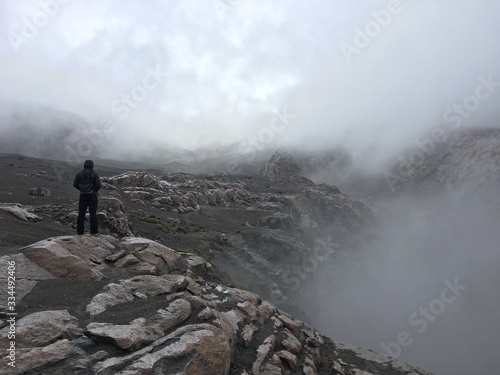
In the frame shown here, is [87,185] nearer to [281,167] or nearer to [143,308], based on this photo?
[143,308]

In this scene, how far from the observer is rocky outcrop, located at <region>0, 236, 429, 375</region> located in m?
7.47

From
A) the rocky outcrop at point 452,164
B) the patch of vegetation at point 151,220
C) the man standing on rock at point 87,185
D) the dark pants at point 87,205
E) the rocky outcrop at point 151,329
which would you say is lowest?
the rocky outcrop at point 151,329

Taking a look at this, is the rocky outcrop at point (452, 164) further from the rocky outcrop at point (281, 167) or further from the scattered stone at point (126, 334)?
the scattered stone at point (126, 334)

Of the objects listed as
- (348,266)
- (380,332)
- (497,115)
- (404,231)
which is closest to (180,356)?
(380,332)

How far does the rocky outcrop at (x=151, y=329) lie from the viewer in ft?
24.5

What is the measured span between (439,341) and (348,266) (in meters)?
18.8

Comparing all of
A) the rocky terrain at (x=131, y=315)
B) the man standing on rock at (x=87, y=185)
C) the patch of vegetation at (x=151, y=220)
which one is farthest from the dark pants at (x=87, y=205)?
the patch of vegetation at (x=151, y=220)

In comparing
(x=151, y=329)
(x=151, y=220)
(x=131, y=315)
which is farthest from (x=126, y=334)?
(x=151, y=220)

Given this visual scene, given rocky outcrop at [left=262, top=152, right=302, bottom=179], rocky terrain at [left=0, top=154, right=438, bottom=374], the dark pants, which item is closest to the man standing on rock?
the dark pants

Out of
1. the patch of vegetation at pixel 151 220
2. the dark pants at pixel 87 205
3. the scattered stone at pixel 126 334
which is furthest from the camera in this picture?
the patch of vegetation at pixel 151 220

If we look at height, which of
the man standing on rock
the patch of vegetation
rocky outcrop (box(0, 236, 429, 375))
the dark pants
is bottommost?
rocky outcrop (box(0, 236, 429, 375))

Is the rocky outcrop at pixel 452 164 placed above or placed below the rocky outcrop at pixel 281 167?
below

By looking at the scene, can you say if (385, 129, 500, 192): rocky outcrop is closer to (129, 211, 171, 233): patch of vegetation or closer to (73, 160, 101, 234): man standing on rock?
(129, 211, 171, 233): patch of vegetation

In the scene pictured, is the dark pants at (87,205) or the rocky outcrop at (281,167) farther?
the rocky outcrop at (281,167)
